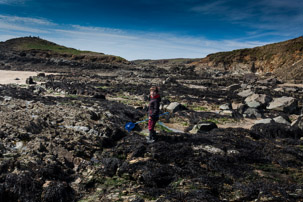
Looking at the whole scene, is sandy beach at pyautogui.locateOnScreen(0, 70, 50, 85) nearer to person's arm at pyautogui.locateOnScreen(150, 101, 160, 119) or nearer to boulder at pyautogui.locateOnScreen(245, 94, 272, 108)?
person's arm at pyautogui.locateOnScreen(150, 101, 160, 119)

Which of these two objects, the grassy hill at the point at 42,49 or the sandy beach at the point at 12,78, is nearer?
the sandy beach at the point at 12,78

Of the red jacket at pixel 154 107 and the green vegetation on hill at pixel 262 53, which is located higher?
the green vegetation on hill at pixel 262 53

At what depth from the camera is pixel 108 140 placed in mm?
7844

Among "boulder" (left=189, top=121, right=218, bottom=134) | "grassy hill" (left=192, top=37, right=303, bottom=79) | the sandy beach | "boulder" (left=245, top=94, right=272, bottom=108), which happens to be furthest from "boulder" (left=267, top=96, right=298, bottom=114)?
"grassy hill" (left=192, top=37, right=303, bottom=79)

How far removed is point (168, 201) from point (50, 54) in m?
69.3

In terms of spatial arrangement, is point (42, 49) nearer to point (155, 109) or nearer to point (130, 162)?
point (155, 109)

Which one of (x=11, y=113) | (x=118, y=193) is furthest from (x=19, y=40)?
(x=118, y=193)

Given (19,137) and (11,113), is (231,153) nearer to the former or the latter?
(19,137)

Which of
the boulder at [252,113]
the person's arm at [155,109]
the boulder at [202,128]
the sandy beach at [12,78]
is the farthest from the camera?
the sandy beach at [12,78]

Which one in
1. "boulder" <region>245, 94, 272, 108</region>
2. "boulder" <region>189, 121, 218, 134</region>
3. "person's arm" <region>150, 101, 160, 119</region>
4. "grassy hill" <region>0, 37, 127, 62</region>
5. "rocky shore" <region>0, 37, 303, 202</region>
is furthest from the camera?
"grassy hill" <region>0, 37, 127, 62</region>

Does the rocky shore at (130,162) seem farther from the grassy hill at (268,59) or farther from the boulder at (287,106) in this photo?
the grassy hill at (268,59)

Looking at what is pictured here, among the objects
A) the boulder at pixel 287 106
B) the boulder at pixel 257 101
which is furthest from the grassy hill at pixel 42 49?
the boulder at pixel 287 106

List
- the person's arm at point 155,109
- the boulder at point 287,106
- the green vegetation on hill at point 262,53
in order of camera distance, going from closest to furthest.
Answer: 1. the person's arm at point 155,109
2. the boulder at point 287,106
3. the green vegetation on hill at point 262,53

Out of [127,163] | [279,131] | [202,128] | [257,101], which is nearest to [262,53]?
[257,101]
